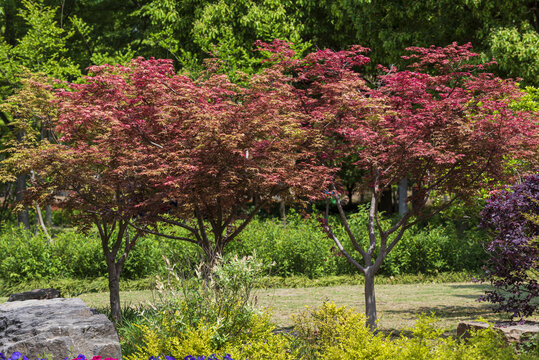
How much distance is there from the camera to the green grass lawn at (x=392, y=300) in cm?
1036

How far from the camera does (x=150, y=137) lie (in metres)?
8.21

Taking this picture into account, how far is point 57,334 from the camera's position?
6.12 metres

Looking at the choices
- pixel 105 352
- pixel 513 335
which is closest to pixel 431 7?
pixel 513 335

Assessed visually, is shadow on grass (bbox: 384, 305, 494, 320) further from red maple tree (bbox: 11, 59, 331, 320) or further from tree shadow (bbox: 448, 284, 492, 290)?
red maple tree (bbox: 11, 59, 331, 320)

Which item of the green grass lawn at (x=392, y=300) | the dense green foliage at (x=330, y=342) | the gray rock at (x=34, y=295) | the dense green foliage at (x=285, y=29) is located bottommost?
the green grass lawn at (x=392, y=300)

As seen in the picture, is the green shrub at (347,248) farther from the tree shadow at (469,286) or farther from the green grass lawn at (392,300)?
the green grass lawn at (392,300)

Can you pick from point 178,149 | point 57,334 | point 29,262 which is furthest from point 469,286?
point 57,334

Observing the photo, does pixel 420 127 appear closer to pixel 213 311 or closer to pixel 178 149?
pixel 178 149

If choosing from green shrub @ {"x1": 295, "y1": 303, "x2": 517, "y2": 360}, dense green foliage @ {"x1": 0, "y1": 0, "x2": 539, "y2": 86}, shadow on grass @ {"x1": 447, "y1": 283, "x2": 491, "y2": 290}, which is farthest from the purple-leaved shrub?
dense green foliage @ {"x1": 0, "y1": 0, "x2": 539, "y2": 86}

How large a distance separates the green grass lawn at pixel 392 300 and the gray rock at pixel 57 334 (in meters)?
2.76

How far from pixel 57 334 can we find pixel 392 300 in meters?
7.87

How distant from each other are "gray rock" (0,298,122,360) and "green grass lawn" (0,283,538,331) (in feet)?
9.05

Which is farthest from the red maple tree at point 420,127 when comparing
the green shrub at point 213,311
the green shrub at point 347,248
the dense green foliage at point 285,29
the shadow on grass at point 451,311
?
the dense green foliage at point 285,29

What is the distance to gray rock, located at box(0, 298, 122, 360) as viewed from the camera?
6.02 m
